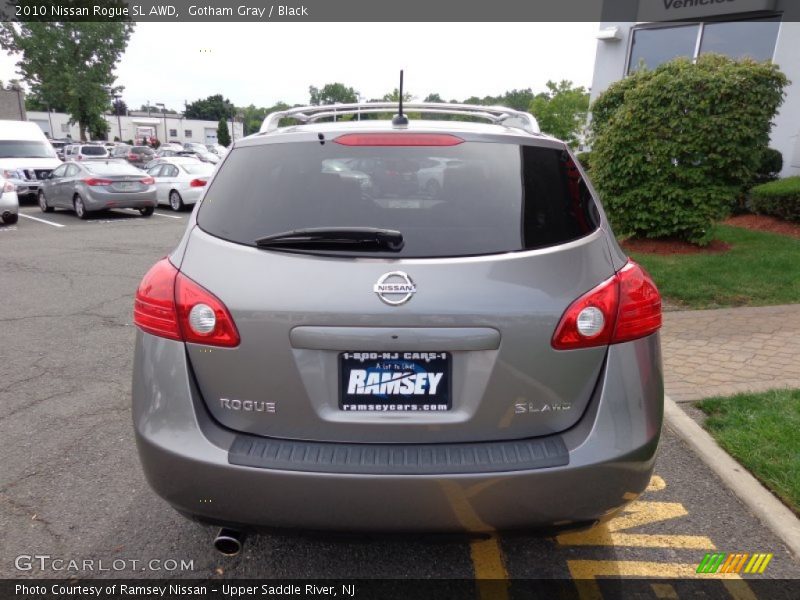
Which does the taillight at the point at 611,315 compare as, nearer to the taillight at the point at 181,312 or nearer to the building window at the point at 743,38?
the taillight at the point at 181,312

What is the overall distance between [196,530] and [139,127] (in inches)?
3936

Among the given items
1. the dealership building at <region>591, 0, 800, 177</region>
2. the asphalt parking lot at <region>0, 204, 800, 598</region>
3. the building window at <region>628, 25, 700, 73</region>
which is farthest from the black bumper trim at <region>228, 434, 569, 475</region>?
the building window at <region>628, 25, 700, 73</region>

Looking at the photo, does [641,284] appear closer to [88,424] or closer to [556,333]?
[556,333]

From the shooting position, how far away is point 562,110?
63.1 ft

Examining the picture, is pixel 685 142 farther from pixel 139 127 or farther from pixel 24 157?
pixel 139 127

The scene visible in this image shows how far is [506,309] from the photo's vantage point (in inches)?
75.8

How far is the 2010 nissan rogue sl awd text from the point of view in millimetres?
1923

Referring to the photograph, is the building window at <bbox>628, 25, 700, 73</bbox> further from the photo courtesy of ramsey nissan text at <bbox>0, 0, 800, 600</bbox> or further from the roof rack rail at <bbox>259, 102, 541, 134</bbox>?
the photo courtesy of ramsey nissan text at <bbox>0, 0, 800, 600</bbox>

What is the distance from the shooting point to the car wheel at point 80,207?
14.8m

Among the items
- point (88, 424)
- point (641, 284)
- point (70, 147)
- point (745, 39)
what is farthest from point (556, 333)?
point (70, 147)

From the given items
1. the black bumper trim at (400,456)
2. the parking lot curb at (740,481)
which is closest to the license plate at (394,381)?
the black bumper trim at (400,456)

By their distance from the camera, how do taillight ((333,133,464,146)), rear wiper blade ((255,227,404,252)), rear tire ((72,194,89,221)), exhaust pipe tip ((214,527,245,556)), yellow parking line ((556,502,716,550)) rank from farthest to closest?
rear tire ((72,194,89,221))
yellow parking line ((556,502,716,550))
taillight ((333,133,464,146))
exhaust pipe tip ((214,527,245,556))
rear wiper blade ((255,227,404,252))

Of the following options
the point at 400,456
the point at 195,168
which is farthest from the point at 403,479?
the point at 195,168

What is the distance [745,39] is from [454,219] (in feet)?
48.6
